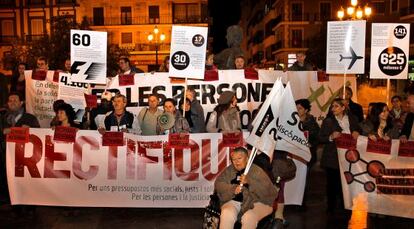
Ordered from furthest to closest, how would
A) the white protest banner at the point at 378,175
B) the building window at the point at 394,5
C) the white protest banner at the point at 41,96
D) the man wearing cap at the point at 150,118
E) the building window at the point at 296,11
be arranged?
the building window at the point at 296,11 → the building window at the point at 394,5 → the white protest banner at the point at 41,96 → the man wearing cap at the point at 150,118 → the white protest banner at the point at 378,175

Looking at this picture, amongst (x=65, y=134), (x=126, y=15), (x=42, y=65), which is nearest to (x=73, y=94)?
(x=42, y=65)

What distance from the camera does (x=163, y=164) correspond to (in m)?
8.06

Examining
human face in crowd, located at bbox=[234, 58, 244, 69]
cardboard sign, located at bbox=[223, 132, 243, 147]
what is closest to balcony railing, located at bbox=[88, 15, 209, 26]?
human face in crowd, located at bbox=[234, 58, 244, 69]

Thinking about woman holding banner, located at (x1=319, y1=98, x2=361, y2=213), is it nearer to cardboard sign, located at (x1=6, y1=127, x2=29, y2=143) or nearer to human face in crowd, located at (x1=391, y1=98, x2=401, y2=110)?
human face in crowd, located at (x1=391, y1=98, x2=401, y2=110)

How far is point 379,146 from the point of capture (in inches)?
304

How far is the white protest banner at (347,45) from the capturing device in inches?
368

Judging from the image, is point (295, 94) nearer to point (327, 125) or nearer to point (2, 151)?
point (327, 125)

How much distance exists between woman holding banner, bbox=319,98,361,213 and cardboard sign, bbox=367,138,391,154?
0.24m

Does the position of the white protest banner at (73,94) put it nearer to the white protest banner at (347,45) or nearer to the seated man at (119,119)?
the seated man at (119,119)

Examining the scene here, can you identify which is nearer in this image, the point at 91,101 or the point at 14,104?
the point at 14,104

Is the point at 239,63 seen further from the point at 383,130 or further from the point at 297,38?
the point at 297,38

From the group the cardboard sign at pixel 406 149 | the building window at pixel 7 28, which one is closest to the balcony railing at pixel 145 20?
the building window at pixel 7 28

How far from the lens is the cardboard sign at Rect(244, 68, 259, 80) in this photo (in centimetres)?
1036

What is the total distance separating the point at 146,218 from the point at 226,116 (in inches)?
78.6
